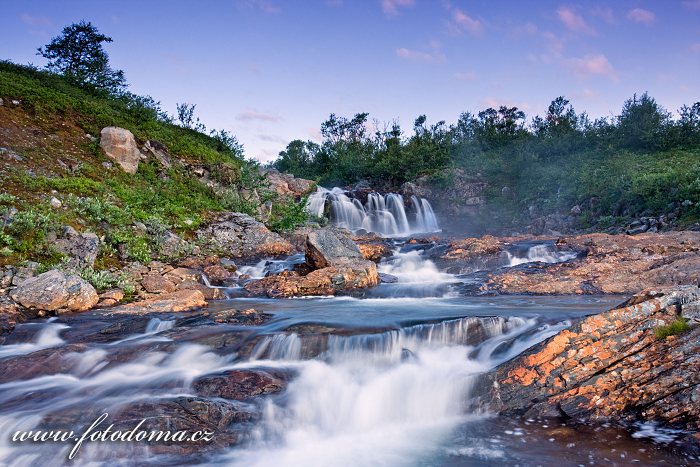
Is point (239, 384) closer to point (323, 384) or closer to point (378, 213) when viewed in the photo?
point (323, 384)

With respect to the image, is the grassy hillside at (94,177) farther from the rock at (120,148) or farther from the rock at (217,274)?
the rock at (217,274)

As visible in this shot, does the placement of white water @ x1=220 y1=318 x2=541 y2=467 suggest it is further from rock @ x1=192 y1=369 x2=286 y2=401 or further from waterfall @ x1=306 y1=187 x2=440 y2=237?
waterfall @ x1=306 y1=187 x2=440 y2=237

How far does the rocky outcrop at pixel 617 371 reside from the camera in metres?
4.71

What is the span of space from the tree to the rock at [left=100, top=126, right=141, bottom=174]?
8.09 m

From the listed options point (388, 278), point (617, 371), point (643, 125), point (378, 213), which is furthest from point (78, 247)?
point (643, 125)

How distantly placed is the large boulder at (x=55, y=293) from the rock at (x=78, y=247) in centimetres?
143

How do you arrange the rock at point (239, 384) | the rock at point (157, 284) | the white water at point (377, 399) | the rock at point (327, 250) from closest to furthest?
1. the white water at point (377, 399)
2. the rock at point (239, 384)
3. the rock at point (157, 284)
4. the rock at point (327, 250)

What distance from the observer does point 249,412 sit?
17.5 feet

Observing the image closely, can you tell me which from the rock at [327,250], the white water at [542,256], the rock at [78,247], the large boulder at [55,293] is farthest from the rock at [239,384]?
the white water at [542,256]

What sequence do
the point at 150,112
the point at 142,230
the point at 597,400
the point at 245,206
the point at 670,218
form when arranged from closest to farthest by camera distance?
the point at 597,400 → the point at 142,230 → the point at 670,218 → the point at 245,206 → the point at 150,112

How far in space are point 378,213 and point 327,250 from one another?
1590 cm

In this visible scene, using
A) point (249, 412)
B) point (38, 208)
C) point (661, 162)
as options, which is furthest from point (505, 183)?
point (249, 412)

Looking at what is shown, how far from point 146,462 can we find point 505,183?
28890 millimetres

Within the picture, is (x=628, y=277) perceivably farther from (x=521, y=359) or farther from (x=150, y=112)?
(x=150, y=112)
